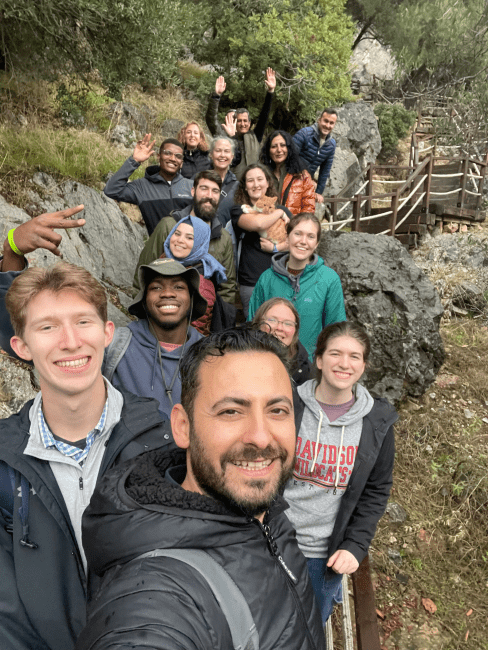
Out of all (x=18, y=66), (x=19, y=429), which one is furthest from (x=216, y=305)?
(x=18, y=66)

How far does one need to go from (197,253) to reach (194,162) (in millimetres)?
2843

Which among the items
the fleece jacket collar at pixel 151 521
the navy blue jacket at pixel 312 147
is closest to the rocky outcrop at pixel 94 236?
the navy blue jacket at pixel 312 147

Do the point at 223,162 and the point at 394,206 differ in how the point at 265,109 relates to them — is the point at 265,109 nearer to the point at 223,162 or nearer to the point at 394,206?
the point at 223,162

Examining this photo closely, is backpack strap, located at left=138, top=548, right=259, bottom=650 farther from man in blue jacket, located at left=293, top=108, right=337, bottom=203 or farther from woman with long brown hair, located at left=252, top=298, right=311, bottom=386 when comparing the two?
man in blue jacket, located at left=293, top=108, right=337, bottom=203

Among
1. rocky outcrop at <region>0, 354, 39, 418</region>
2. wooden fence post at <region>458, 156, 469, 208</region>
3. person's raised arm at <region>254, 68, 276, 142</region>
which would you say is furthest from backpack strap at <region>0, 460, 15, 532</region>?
wooden fence post at <region>458, 156, 469, 208</region>

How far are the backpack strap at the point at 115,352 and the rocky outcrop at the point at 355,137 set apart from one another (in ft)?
54.5

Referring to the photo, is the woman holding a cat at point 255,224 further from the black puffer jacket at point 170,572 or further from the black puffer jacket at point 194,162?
the black puffer jacket at point 170,572

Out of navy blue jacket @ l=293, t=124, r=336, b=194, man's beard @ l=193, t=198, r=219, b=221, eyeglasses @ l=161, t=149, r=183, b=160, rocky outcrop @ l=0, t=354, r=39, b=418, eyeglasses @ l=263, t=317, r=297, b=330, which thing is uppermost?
navy blue jacket @ l=293, t=124, r=336, b=194

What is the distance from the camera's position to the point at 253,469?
1187 millimetres

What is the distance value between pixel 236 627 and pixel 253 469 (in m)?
0.36

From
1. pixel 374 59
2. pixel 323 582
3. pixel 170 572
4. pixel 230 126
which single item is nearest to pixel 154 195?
pixel 230 126

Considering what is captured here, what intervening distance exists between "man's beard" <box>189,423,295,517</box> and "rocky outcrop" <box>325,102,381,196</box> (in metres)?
17.7

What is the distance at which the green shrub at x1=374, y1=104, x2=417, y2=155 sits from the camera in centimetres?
2109

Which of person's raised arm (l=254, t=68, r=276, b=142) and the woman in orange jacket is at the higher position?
person's raised arm (l=254, t=68, r=276, b=142)
